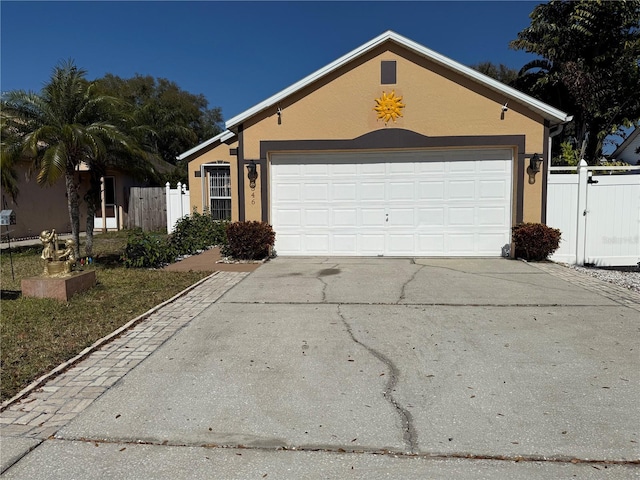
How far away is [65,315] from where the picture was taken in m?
6.22

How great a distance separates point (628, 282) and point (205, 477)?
8.39 m

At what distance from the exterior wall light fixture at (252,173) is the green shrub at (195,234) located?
4.95 ft

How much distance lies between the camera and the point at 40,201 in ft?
59.8

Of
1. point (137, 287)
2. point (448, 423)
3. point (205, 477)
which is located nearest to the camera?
point (205, 477)

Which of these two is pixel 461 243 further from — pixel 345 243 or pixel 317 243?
pixel 317 243

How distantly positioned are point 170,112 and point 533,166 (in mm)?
29898

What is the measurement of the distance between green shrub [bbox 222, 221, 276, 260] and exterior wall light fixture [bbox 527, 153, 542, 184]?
5.88m

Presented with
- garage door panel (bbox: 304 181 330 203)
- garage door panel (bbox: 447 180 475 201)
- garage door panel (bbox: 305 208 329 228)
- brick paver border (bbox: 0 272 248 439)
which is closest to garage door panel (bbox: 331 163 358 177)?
garage door panel (bbox: 304 181 330 203)

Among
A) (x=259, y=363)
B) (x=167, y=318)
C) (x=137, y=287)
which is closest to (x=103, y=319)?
(x=167, y=318)

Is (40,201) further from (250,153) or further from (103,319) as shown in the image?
(103,319)

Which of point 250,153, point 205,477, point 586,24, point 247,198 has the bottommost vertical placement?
point 205,477

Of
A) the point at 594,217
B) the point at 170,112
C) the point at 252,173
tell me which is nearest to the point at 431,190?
the point at 594,217

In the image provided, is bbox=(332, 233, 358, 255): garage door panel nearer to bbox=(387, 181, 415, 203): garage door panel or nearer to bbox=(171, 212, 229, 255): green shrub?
bbox=(387, 181, 415, 203): garage door panel

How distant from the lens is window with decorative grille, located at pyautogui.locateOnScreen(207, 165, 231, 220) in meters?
17.8
